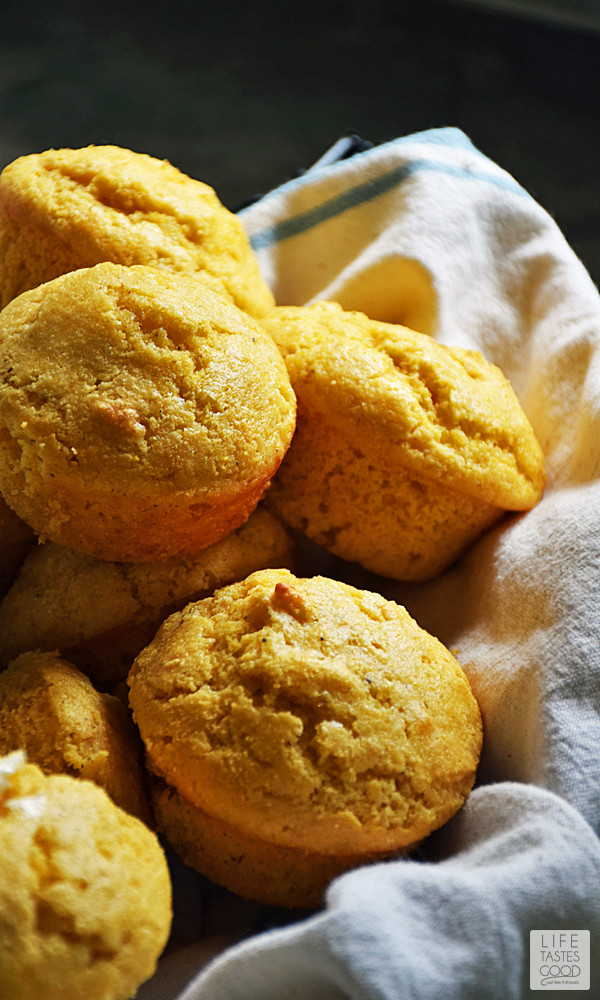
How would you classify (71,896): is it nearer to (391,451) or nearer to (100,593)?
(100,593)

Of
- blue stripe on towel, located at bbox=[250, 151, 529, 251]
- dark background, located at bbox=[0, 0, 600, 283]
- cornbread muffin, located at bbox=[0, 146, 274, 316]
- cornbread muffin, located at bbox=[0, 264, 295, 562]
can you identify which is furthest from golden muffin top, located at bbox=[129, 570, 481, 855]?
dark background, located at bbox=[0, 0, 600, 283]

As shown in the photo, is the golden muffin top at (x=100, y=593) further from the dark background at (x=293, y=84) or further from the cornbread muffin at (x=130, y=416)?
the dark background at (x=293, y=84)

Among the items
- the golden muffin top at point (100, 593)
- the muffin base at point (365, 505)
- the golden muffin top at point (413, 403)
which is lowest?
the golden muffin top at point (100, 593)

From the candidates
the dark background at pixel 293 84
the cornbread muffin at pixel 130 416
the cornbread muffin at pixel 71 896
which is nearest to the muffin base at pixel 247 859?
the cornbread muffin at pixel 71 896

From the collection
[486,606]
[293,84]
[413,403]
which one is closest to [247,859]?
[486,606]

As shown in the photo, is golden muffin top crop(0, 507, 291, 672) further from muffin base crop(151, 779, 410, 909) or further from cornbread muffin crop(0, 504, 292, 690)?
muffin base crop(151, 779, 410, 909)
